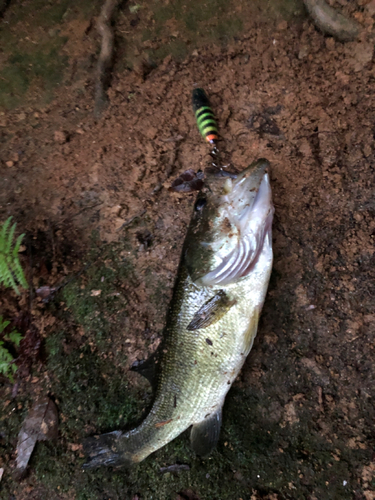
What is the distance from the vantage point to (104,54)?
307cm

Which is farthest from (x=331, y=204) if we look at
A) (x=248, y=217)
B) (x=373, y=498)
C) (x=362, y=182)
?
(x=373, y=498)

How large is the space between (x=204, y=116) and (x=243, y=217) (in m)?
1.21

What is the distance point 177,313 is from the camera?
244cm

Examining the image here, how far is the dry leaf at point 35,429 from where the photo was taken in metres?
2.73

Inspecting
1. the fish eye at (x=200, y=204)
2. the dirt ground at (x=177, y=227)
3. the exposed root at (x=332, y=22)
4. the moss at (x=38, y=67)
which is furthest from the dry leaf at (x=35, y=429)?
the exposed root at (x=332, y=22)

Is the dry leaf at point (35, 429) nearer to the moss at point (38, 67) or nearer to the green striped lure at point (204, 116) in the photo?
the green striped lure at point (204, 116)

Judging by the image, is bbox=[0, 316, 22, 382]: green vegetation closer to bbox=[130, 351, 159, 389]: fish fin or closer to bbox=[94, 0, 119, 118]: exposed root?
bbox=[130, 351, 159, 389]: fish fin

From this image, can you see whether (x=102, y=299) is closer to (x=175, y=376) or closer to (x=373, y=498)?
(x=175, y=376)

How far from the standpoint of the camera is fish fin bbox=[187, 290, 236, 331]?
237 centimetres

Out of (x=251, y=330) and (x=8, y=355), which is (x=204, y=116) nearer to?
(x=251, y=330)

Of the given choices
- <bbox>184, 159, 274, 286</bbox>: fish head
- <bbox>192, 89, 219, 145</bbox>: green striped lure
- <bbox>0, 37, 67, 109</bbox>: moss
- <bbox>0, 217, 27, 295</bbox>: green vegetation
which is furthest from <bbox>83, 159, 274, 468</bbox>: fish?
<bbox>0, 37, 67, 109</bbox>: moss

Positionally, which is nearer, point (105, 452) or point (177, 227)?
point (105, 452)

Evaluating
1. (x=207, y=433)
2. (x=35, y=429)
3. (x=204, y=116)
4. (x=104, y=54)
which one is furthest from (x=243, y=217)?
(x=35, y=429)

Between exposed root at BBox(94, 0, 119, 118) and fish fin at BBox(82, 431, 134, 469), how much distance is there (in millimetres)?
3301
